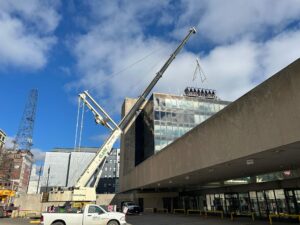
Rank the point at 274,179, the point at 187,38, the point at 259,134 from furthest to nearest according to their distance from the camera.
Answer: the point at 187,38
the point at 274,179
the point at 259,134

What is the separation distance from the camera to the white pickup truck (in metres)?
16.4

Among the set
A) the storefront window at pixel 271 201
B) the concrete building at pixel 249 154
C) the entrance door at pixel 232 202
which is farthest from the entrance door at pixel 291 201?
the entrance door at pixel 232 202

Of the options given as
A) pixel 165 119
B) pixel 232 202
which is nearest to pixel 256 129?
pixel 232 202

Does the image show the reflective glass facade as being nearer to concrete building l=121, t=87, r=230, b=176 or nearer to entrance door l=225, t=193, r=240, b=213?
concrete building l=121, t=87, r=230, b=176

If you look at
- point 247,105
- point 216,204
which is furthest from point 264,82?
point 216,204

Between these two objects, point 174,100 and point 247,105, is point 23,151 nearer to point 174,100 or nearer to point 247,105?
point 174,100

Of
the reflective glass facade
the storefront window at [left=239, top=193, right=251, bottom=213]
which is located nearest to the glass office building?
the reflective glass facade

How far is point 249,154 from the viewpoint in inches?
517

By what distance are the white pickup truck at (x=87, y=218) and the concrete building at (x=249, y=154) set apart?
6180mm

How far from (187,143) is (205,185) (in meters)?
16.2

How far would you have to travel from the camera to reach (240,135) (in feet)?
45.2

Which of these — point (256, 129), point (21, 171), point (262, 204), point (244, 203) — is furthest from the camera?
point (21, 171)

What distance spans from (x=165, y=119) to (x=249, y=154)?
38.4m

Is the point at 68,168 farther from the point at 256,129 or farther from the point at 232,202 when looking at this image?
the point at 256,129
